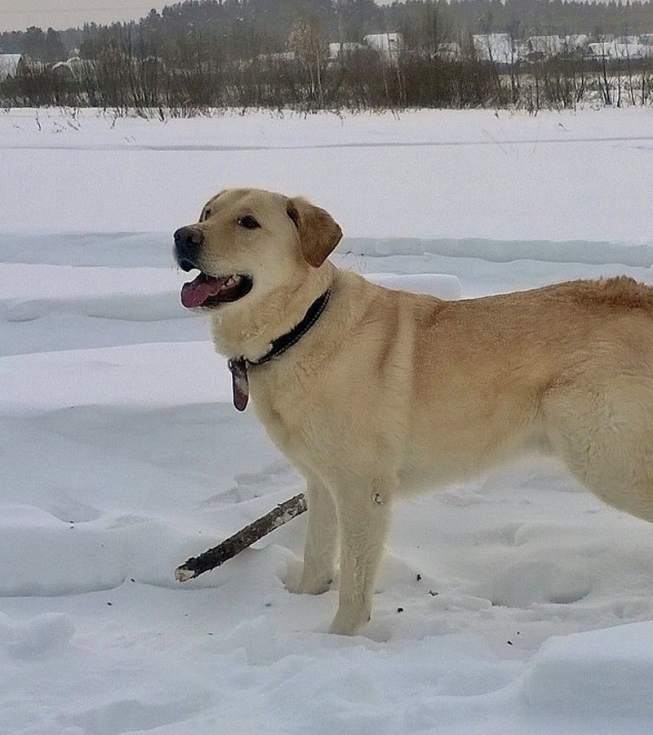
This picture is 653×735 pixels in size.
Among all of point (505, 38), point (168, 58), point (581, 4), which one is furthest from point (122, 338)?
point (581, 4)

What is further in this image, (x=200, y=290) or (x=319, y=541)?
(x=319, y=541)

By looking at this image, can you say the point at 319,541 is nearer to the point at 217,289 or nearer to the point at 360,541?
the point at 360,541

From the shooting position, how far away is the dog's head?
9.41 feet

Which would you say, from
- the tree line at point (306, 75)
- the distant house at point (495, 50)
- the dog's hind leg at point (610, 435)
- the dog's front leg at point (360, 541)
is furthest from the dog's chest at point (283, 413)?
the distant house at point (495, 50)

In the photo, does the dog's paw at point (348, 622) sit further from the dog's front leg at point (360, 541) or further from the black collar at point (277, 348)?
the black collar at point (277, 348)

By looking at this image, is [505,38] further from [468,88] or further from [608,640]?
[608,640]

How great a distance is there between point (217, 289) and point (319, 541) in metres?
1.04

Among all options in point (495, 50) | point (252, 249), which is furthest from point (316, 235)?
point (495, 50)

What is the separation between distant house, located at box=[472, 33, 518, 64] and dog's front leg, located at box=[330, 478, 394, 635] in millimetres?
22359

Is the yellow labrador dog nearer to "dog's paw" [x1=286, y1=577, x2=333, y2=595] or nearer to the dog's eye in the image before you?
the dog's eye

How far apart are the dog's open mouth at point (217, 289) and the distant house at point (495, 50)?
2218 centimetres

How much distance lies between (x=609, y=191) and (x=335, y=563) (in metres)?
7.28

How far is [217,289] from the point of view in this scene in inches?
115

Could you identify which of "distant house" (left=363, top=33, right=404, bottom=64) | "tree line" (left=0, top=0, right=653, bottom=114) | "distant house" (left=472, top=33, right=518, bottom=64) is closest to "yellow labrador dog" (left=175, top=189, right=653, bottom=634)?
"tree line" (left=0, top=0, right=653, bottom=114)
